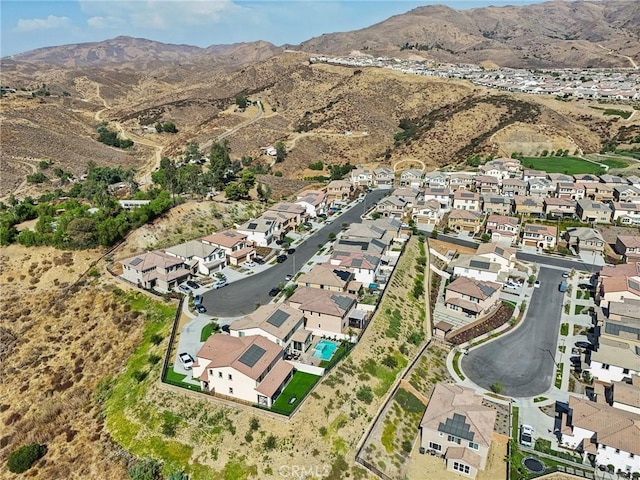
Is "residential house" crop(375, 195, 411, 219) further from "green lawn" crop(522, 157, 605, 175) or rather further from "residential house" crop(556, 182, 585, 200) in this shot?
"green lawn" crop(522, 157, 605, 175)

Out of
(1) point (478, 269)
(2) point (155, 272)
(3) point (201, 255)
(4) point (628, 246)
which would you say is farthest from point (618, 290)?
(2) point (155, 272)

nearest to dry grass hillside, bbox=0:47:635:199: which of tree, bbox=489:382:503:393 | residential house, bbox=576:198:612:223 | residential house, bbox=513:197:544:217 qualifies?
residential house, bbox=513:197:544:217

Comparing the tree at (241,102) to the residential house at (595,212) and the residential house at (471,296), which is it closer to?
the residential house at (595,212)

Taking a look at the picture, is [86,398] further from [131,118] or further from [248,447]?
[131,118]

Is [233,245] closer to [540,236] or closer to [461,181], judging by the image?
[540,236]

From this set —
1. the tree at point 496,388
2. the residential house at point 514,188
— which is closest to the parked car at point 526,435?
the tree at point 496,388

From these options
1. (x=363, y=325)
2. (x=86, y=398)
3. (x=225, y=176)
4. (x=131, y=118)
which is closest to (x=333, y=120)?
(x=225, y=176)

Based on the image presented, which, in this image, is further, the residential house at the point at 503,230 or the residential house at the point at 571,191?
the residential house at the point at 571,191
